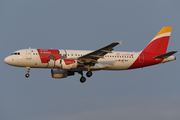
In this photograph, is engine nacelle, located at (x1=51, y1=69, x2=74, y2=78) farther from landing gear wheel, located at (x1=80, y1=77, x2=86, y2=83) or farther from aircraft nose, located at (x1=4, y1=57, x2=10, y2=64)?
aircraft nose, located at (x1=4, y1=57, x2=10, y2=64)

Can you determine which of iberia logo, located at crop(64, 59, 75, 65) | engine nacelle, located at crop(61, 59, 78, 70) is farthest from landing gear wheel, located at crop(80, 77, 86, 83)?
iberia logo, located at crop(64, 59, 75, 65)

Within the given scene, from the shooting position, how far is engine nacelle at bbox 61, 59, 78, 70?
41625 mm

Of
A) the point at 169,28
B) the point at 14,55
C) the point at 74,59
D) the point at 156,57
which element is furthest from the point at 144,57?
the point at 14,55

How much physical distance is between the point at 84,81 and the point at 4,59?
39.5ft

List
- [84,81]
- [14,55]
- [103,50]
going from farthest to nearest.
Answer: [84,81] < [14,55] < [103,50]

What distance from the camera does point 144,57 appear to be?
4672cm

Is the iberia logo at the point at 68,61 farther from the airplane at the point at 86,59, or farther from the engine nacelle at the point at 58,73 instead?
the engine nacelle at the point at 58,73

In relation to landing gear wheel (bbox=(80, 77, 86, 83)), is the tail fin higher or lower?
higher

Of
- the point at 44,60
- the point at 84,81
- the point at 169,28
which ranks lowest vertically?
the point at 84,81

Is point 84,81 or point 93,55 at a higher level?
point 93,55

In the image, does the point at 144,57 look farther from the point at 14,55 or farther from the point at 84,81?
the point at 14,55

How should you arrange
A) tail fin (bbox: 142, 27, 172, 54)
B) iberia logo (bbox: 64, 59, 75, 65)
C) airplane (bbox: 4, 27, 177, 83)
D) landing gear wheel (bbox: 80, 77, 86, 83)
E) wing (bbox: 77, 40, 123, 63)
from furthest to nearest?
tail fin (bbox: 142, 27, 172, 54) → landing gear wheel (bbox: 80, 77, 86, 83) → airplane (bbox: 4, 27, 177, 83) → iberia logo (bbox: 64, 59, 75, 65) → wing (bbox: 77, 40, 123, 63)

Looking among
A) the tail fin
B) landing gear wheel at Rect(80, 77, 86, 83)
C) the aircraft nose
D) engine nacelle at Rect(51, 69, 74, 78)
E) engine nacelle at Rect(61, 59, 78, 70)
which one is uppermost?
the tail fin

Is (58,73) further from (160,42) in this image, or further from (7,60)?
(160,42)
